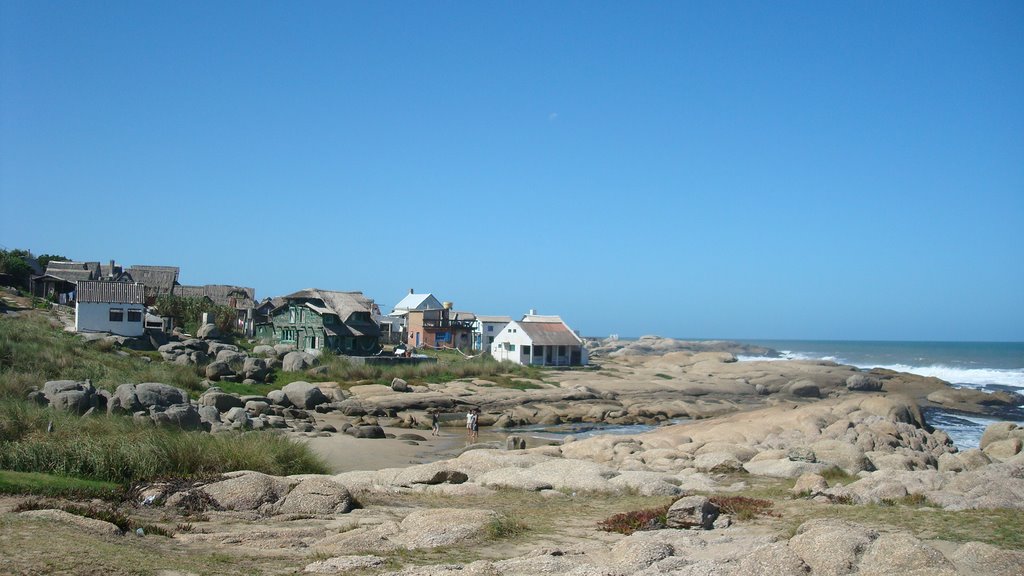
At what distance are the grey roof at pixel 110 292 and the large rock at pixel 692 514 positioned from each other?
46672 millimetres

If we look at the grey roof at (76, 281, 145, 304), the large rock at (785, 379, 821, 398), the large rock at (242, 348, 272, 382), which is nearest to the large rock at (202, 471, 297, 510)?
the large rock at (242, 348, 272, 382)

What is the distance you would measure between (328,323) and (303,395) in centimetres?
1918

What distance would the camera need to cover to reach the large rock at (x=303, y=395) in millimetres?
40688

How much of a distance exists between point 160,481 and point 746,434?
23.0 m

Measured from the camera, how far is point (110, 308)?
50.9 m

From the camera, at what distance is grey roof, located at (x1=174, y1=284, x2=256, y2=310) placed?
78.2m

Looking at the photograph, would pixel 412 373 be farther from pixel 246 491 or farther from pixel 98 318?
pixel 246 491

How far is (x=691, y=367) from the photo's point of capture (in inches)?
3120

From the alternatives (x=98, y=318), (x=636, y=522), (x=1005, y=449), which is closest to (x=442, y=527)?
(x=636, y=522)

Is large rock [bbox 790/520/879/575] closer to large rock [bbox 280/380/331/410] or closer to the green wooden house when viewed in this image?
large rock [bbox 280/380/331/410]

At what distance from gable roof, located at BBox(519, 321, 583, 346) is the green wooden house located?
13456 mm

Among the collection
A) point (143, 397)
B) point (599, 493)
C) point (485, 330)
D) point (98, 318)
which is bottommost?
point (599, 493)

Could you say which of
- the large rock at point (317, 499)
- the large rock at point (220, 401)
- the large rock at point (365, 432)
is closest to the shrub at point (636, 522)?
the large rock at point (317, 499)

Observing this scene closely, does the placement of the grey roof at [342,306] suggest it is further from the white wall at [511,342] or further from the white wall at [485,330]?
the white wall at [485,330]
